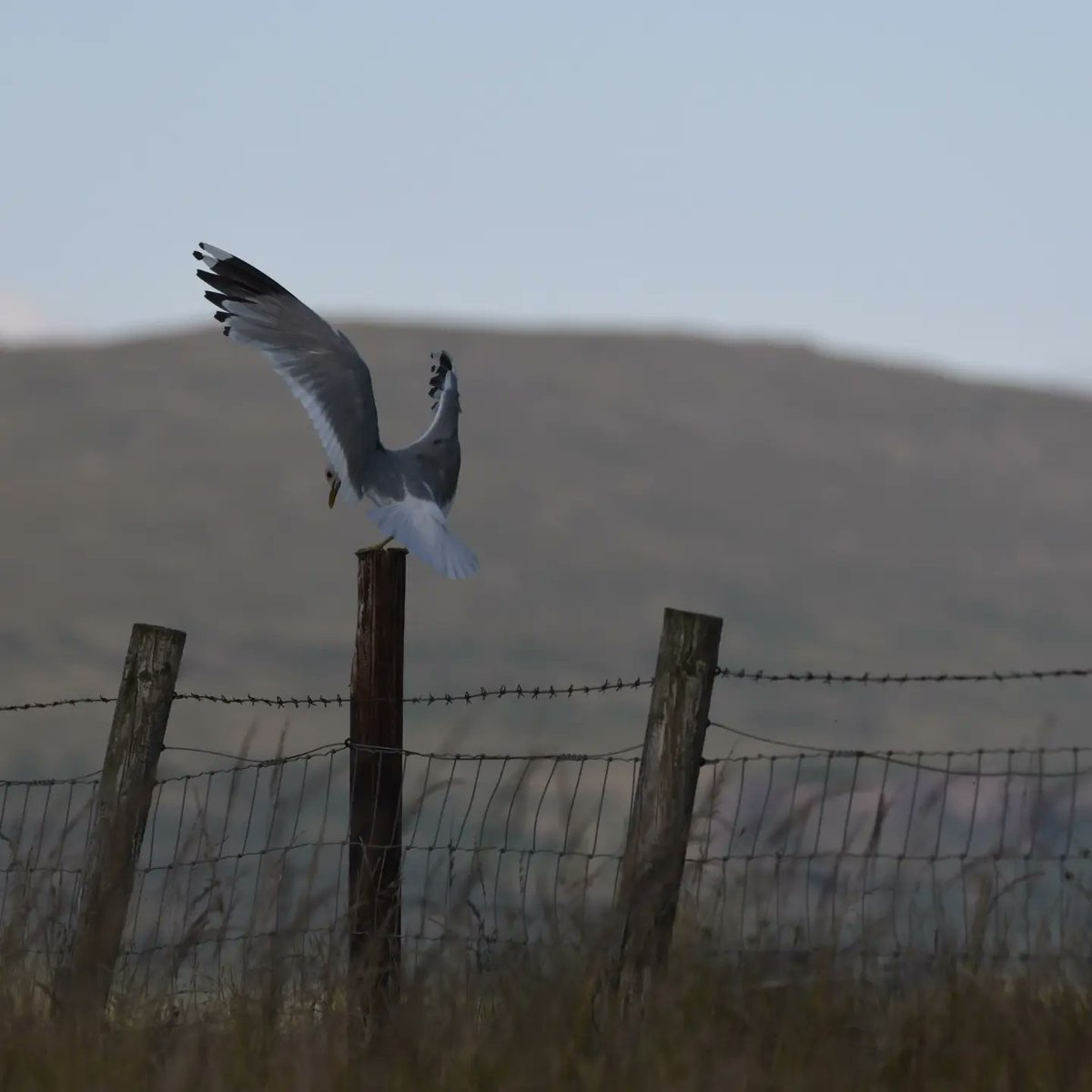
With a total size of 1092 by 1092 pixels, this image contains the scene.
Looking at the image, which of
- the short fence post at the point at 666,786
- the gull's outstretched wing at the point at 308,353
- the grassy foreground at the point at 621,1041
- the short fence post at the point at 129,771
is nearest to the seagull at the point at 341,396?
the gull's outstretched wing at the point at 308,353

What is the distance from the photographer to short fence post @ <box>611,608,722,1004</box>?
4.64 metres

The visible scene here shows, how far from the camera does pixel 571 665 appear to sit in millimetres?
34688

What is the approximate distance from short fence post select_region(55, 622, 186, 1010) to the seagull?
0.99 meters

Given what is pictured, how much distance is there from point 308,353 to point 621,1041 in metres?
4.14

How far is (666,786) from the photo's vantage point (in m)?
4.80

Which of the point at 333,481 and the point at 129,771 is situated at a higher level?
the point at 333,481

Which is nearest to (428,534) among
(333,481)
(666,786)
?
(333,481)

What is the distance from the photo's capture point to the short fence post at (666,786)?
15.2ft

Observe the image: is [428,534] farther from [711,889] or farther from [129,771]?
[711,889]

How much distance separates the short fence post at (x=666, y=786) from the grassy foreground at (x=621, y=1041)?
291mm

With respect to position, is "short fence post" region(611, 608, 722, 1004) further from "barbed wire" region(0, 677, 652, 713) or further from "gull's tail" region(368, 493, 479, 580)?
"gull's tail" region(368, 493, 479, 580)

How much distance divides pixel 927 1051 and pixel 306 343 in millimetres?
4374

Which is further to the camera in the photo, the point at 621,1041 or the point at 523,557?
the point at 523,557

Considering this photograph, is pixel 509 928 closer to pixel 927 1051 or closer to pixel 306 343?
pixel 927 1051
